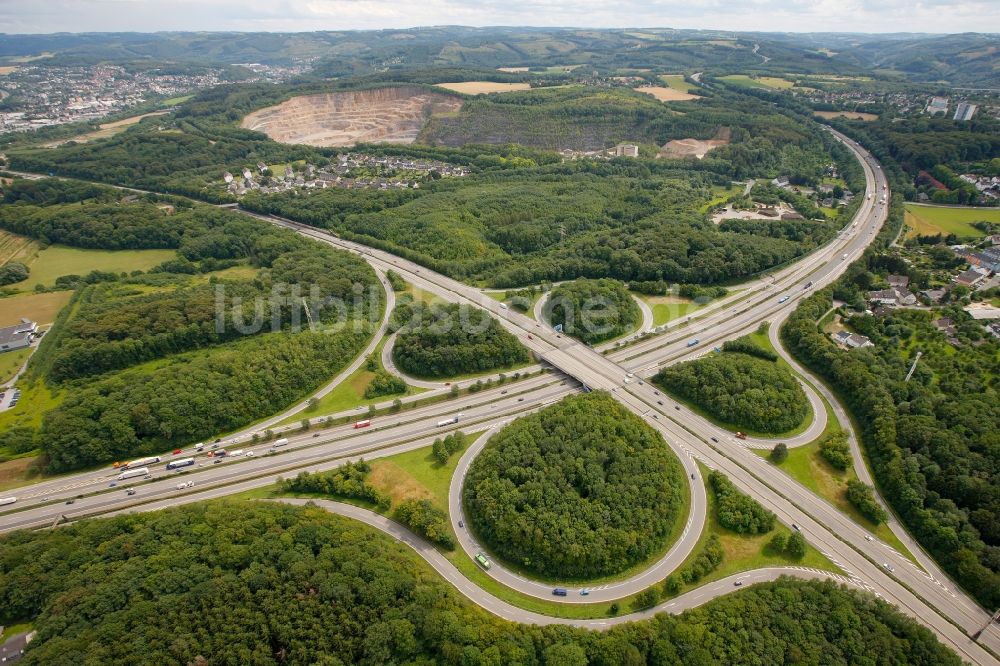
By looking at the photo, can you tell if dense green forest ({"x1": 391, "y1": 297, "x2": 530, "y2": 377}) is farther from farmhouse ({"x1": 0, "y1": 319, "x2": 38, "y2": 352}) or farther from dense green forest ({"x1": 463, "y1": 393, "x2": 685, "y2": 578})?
farmhouse ({"x1": 0, "y1": 319, "x2": 38, "y2": 352})

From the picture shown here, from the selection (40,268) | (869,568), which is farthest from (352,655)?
(40,268)

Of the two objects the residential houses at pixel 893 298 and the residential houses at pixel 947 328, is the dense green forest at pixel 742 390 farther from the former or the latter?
the residential houses at pixel 893 298

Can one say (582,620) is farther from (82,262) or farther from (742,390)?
(82,262)

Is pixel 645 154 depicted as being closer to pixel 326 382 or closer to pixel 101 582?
pixel 326 382

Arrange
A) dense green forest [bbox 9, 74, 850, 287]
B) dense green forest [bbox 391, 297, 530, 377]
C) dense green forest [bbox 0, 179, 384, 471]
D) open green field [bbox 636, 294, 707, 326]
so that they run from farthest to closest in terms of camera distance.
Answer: dense green forest [bbox 9, 74, 850, 287] < open green field [bbox 636, 294, 707, 326] < dense green forest [bbox 391, 297, 530, 377] < dense green forest [bbox 0, 179, 384, 471]

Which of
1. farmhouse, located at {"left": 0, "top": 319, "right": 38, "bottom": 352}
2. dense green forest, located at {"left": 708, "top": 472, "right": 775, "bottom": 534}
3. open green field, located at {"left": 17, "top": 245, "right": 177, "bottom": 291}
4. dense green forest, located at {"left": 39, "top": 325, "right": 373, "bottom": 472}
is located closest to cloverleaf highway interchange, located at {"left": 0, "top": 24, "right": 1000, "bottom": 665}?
dense green forest, located at {"left": 708, "top": 472, "right": 775, "bottom": 534}

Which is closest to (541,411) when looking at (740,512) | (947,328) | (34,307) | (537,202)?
(740,512)
